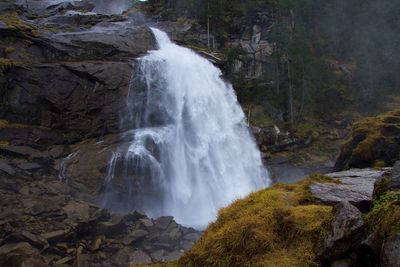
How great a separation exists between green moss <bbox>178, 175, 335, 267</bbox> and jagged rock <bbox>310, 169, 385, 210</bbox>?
333 mm

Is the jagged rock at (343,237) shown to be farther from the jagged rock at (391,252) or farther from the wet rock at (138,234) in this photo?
the wet rock at (138,234)

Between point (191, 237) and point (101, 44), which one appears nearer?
point (191, 237)

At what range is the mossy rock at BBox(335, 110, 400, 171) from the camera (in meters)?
13.5

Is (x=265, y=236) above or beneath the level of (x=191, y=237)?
above

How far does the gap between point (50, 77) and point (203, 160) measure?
33.9 feet

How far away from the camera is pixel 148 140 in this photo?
22.1 m

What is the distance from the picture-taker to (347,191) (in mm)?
6758

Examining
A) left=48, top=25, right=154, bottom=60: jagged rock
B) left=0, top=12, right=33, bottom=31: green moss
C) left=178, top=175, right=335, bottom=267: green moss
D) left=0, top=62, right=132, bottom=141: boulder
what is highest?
left=0, top=12, right=33, bottom=31: green moss

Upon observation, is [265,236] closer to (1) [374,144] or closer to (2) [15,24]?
(1) [374,144]

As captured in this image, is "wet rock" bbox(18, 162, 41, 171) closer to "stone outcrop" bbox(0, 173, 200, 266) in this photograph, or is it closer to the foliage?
"stone outcrop" bbox(0, 173, 200, 266)

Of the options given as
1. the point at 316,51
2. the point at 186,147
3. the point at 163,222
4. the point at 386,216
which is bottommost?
the point at 163,222

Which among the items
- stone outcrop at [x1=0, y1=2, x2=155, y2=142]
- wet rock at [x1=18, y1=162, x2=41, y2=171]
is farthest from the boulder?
wet rock at [x1=18, y1=162, x2=41, y2=171]

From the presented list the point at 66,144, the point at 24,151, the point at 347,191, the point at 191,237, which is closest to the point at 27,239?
the point at 191,237

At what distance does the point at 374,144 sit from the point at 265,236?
9924 millimetres
